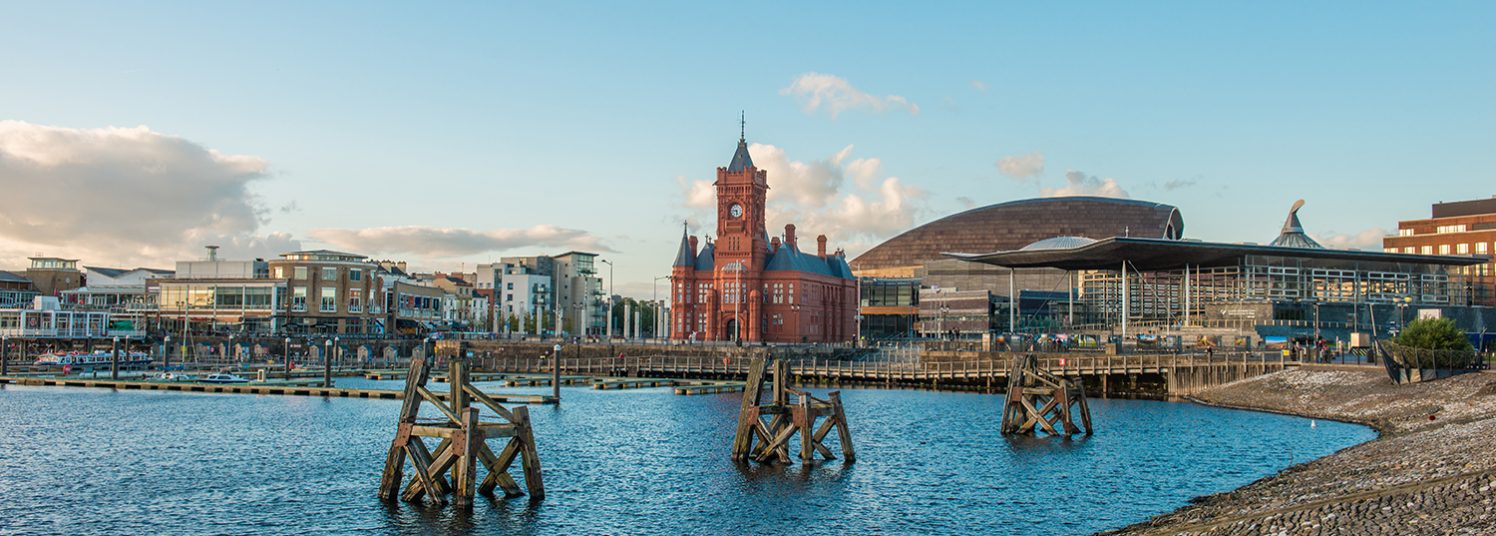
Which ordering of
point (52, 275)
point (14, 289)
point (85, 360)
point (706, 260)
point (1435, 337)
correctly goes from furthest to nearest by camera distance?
point (52, 275) < point (14, 289) < point (706, 260) < point (85, 360) < point (1435, 337)

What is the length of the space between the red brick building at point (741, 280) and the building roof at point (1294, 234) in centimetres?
5272

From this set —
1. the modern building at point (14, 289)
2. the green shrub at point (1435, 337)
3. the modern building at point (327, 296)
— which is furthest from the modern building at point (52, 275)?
the green shrub at point (1435, 337)

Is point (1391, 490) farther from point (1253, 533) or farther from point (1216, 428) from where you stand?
point (1216, 428)

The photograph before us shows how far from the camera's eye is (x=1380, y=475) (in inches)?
1439

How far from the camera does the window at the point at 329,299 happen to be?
482ft

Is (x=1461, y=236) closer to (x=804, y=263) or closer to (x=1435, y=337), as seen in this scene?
(x=804, y=263)

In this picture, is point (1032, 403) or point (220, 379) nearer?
point (1032, 403)

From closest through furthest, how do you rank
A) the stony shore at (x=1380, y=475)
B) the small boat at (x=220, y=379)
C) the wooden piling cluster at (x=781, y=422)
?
the stony shore at (x=1380, y=475) → the wooden piling cluster at (x=781, y=422) → the small boat at (x=220, y=379)

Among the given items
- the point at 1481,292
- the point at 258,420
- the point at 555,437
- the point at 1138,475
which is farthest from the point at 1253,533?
the point at 1481,292

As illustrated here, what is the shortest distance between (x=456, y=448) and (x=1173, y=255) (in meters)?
96.2

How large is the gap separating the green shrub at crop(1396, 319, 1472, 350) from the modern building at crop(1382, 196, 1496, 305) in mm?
92368

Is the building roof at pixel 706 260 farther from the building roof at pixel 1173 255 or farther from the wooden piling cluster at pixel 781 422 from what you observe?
the wooden piling cluster at pixel 781 422

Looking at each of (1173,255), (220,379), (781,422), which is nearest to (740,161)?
(1173,255)

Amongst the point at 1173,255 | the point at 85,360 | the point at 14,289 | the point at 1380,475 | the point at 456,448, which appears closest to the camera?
the point at 456,448
